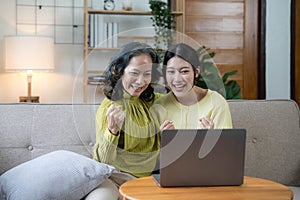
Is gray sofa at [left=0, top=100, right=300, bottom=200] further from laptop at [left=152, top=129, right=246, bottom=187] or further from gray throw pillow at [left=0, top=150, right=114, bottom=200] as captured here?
laptop at [left=152, top=129, right=246, bottom=187]

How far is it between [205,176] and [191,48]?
0.50m

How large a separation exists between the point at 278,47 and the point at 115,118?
2529 millimetres

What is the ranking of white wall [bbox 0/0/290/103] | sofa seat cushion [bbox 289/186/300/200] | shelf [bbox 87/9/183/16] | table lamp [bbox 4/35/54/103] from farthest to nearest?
1. white wall [bbox 0/0/290/103]
2. shelf [bbox 87/9/183/16]
3. table lamp [bbox 4/35/54/103]
4. sofa seat cushion [bbox 289/186/300/200]

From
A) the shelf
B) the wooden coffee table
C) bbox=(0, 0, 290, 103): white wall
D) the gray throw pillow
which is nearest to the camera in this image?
the wooden coffee table

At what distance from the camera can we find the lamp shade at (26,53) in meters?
3.45

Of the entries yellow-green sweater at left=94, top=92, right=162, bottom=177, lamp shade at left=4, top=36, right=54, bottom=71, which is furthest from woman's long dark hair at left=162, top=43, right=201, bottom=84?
lamp shade at left=4, top=36, right=54, bottom=71

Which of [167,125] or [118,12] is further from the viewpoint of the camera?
[118,12]

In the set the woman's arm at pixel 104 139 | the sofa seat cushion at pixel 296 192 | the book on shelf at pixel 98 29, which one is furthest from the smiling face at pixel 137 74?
the book on shelf at pixel 98 29

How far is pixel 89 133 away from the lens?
7.01 feet

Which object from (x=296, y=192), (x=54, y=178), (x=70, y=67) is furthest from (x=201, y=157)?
(x=70, y=67)

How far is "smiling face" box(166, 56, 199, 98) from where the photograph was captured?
1.74 meters

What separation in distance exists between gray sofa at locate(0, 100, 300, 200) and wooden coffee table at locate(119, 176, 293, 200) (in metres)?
0.53

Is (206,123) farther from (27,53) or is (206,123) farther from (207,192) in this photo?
(27,53)

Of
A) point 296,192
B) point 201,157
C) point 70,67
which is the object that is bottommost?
point 296,192
